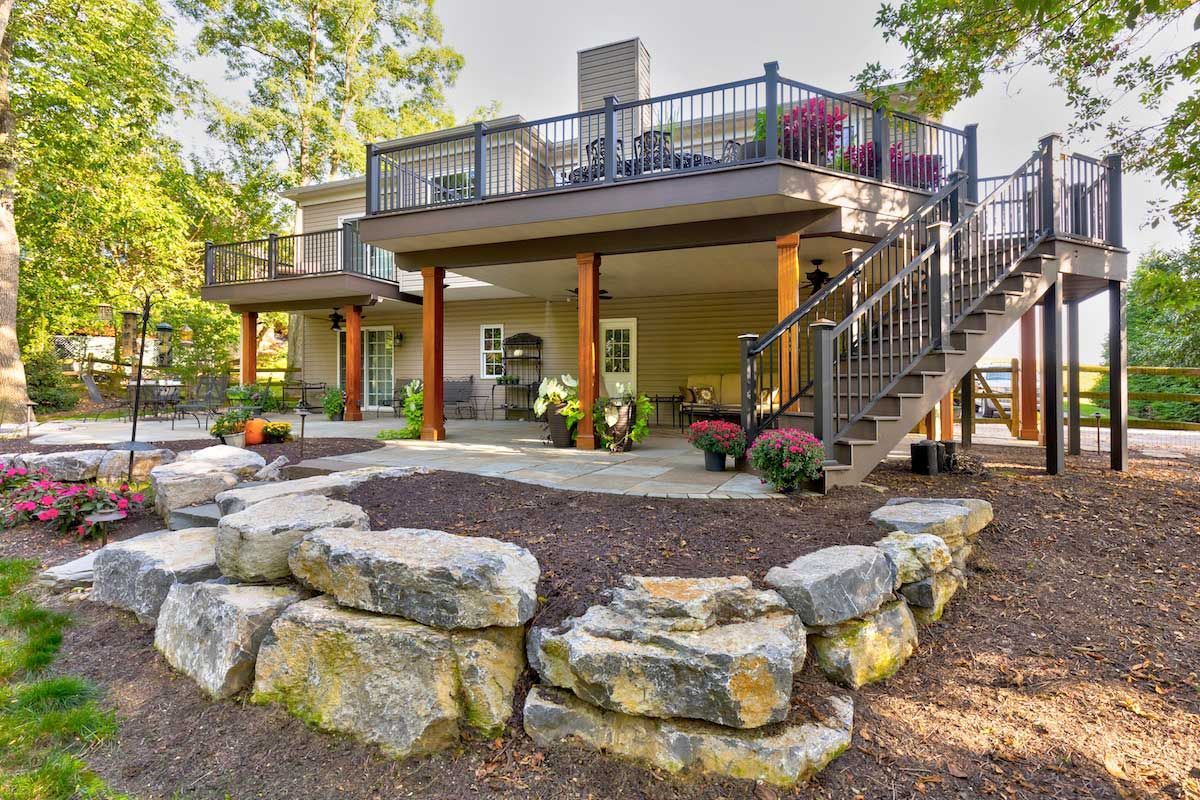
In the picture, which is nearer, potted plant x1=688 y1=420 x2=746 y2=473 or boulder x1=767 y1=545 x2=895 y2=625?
boulder x1=767 y1=545 x2=895 y2=625

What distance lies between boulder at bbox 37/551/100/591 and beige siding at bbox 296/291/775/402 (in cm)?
837

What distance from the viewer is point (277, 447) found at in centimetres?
620

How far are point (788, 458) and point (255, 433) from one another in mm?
6028

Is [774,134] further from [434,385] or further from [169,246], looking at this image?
[169,246]

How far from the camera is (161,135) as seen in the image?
13844 millimetres

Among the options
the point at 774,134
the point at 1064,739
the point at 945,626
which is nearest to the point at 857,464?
the point at 945,626

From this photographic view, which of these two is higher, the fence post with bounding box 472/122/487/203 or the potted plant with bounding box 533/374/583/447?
the fence post with bounding box 472/122/487/203

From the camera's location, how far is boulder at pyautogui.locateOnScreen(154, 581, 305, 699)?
2137mm

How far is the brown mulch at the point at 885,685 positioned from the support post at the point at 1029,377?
4.21 m

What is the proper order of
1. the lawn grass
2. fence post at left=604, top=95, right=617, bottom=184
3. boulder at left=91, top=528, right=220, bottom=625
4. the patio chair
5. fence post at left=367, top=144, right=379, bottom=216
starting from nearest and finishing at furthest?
the lawn grass
boulder at left=91, top=528, right=220, bottom=625
fence post at left=604, top=95, right=617, bottom=184
fence post at left=367, top=144, right=379, bottom=216
the patio chair

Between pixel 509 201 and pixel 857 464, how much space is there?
4.42 meters

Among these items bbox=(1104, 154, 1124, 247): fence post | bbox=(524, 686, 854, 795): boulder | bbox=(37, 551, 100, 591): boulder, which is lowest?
bbox=(524, 686, 854, 795): boulder

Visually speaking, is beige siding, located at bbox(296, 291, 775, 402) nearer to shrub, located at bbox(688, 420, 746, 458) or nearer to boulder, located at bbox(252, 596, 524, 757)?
shrub, located at bbox(688, 420, 746, 458)

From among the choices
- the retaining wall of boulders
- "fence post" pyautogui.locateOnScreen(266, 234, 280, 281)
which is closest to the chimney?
"fence post" pyautogui.locateOnScreen(266, 234, 280, 281)
